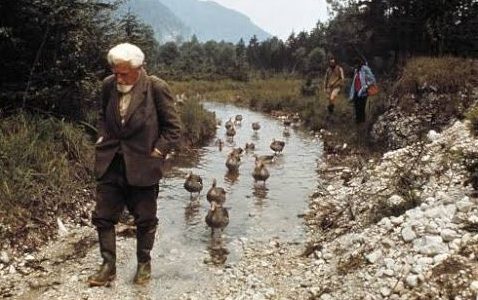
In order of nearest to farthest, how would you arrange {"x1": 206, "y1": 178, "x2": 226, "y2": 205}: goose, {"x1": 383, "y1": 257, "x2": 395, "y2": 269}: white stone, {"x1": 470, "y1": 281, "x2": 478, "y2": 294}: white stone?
{"x1": 470, "y1": 281, "x2": 478, "y2": 294}: white stone → {"x1": 383, "y1": 257, "x2": 395, "y2": 269}: white stone → {"x1": 206, "y1": 178, "x2": 226, "y2": 205}: goose

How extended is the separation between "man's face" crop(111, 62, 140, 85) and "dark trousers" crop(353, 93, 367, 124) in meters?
10.5

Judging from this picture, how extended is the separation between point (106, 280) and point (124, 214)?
2.48 meters

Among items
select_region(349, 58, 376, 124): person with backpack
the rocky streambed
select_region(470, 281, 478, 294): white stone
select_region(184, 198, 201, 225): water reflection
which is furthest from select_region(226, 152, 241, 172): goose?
select_region(470, 281, 478, 294): white stone

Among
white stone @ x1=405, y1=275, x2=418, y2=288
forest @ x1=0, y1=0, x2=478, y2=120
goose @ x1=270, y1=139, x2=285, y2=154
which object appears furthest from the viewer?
goose @ x1=270, y1=139, x2=285, y2=154

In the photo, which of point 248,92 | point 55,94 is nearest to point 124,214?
point 55,94

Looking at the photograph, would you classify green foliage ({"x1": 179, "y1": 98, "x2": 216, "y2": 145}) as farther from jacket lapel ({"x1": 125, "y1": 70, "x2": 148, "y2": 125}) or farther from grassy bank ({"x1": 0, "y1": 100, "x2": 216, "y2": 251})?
jacket lapel ({"x1": 125, "y1": 70, "x2": 148, "y2": 125})

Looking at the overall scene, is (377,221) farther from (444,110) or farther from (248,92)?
(248,92)

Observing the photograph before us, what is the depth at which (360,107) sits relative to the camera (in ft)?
52.1

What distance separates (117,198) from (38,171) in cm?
232

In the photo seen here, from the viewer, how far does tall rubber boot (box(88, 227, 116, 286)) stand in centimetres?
599

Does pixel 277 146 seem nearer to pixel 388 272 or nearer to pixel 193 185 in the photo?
pixel 193 185

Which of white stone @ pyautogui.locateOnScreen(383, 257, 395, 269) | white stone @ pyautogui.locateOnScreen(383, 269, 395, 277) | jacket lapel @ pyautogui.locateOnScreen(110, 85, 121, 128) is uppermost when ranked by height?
jacket lapel @ pyautogui.locateOnScreen(110, 85, 121, 128)

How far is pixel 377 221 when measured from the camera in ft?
22.8

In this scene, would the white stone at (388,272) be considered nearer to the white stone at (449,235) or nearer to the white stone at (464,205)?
the white stone at (449,235)
